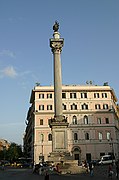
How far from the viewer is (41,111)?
222 feet

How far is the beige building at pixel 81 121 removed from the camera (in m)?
65.5

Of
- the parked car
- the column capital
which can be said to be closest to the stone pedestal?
the column capital

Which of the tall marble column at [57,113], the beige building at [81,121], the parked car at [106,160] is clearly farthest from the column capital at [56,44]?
the beige building at [81,121]

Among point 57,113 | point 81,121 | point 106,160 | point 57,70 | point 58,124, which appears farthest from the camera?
point 81,121

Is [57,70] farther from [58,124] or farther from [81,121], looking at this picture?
[81,121]

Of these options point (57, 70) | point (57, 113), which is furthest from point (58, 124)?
point (57, 70)

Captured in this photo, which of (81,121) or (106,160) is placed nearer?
(106,160)

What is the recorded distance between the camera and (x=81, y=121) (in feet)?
→ 221

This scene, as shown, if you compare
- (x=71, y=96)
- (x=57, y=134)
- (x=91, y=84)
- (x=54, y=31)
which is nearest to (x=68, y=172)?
(x=57, y=134)

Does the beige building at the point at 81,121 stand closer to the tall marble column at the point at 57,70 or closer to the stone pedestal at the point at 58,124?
the tall marble column at the point at 57,70

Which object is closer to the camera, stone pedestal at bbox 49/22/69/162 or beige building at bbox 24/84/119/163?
stone pedestal at bbox 49/22/69/162

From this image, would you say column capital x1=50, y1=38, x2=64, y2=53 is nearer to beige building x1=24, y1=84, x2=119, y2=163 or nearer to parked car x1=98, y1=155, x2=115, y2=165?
parked car x1=98, y1=155, x2=115, y2=165

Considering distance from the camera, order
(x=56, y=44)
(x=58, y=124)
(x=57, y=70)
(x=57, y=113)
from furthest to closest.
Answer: (x=56, y=44), (x=57, y=70), (x=57, y=113), (x=58, y=124)

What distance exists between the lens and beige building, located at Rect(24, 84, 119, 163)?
215ft
